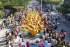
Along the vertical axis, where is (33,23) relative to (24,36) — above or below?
above

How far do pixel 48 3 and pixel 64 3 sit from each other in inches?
9.5

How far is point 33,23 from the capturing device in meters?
4.23

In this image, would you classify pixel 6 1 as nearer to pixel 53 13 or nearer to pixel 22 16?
pixel 22 16

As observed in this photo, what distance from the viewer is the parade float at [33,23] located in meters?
4.20

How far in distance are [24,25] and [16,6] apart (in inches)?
12.3

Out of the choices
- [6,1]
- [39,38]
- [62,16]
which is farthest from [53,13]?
[6,1]

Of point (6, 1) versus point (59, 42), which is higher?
point (6, 1)

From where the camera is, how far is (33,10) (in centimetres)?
428

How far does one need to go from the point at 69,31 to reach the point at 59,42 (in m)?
0.23

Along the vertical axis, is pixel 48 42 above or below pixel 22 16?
below

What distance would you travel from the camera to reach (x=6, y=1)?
13.9ft

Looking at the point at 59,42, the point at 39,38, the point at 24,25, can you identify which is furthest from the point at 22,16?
the point at 59,42

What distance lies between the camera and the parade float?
4195 millimetres

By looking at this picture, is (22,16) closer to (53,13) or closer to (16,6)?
(16,6)
